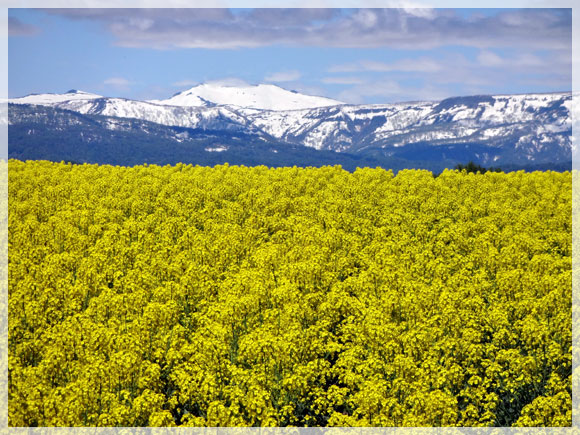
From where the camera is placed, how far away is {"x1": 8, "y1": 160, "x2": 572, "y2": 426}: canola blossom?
33312mm

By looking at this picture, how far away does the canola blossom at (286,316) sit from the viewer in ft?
109

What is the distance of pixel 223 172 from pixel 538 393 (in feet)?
224

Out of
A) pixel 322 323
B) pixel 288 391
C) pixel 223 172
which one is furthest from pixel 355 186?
pixel 288 391

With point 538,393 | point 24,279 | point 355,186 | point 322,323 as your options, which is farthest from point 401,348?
point 355,186

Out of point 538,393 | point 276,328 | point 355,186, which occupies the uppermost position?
point 355,186

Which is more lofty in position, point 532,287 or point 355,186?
point 355,186

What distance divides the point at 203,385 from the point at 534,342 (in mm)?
19673

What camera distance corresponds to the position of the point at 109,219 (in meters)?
68.9

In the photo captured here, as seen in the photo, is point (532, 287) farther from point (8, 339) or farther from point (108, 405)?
point (8, 339)

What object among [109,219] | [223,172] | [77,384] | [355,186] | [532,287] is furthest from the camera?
[223,172]

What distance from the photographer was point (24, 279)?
4875 centimetres

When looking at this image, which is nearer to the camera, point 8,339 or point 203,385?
point 203,385

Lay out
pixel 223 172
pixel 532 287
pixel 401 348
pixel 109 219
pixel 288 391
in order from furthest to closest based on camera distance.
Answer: pixel 223 172 < pixel 109 219 < pixel 532 287 < pixel 401 348 < pixel 288 391

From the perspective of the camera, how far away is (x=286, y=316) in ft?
132
